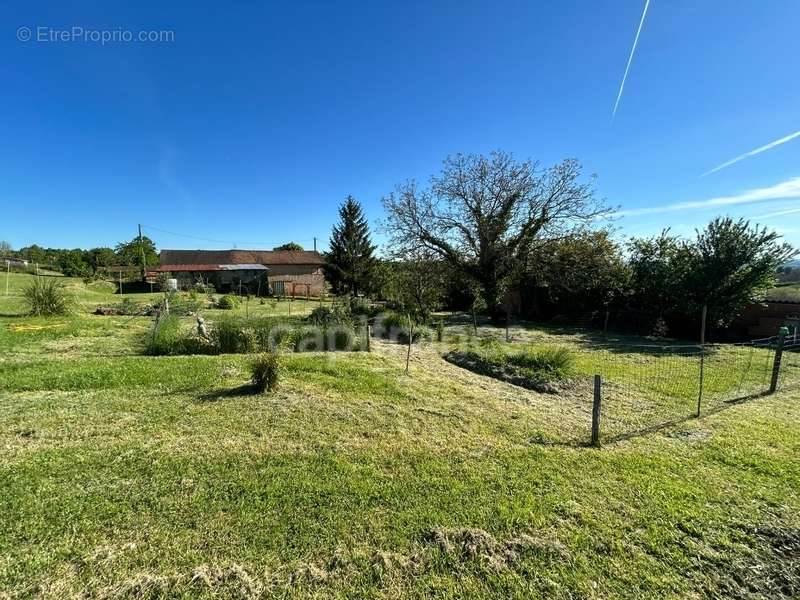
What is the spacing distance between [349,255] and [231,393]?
755 inches

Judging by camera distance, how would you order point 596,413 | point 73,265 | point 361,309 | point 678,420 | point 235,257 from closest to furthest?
point 596,413
point 678,420
point 361,309
point 73,265
point 235,257

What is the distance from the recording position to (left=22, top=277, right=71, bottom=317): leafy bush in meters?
10.8

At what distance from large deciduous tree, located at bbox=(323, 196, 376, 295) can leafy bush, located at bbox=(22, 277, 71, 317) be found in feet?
45.9

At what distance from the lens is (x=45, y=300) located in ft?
35.6

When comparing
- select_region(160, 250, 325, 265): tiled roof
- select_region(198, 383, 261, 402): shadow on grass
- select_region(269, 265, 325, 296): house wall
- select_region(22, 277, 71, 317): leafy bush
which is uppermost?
select_region(160, 250, 325, 265): tiled roof

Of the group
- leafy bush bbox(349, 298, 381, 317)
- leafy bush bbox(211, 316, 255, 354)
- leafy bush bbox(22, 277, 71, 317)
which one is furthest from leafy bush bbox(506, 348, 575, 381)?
leafy bush bbox(22, 277, 71, 317)

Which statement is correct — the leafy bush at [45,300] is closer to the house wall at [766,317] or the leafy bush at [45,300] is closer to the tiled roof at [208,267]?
the tiled roof at [208,267]

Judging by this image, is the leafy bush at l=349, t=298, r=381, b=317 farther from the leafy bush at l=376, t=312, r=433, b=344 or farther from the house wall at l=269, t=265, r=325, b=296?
the house wall at l=269, t=265, r=325, b=296

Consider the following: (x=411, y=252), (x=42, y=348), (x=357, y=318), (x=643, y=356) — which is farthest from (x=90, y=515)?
(x=411, y=252)

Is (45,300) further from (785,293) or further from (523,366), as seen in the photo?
(785,293)

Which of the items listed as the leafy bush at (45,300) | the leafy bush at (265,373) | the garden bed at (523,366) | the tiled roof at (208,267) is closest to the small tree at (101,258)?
the tiled roof at (208,267)

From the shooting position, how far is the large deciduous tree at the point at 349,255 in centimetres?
2359

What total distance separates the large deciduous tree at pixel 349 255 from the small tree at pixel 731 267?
16.9 meters

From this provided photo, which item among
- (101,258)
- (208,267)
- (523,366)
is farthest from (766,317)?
(101,258)
